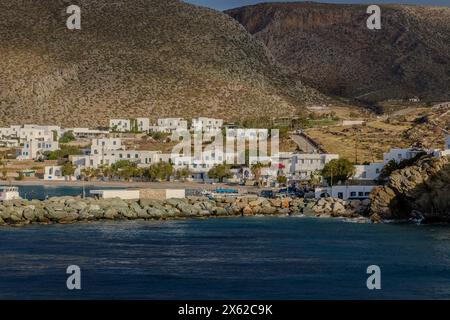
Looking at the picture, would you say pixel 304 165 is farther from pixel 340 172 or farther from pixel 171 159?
pixel 171 159

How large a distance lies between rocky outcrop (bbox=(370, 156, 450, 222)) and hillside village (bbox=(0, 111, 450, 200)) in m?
4.61

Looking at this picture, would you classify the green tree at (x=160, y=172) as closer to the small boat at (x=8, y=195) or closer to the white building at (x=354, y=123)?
the white building at (x=354, y=123)

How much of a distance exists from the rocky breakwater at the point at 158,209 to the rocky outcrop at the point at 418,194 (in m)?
A: 3.61

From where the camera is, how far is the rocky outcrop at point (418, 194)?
190 ft

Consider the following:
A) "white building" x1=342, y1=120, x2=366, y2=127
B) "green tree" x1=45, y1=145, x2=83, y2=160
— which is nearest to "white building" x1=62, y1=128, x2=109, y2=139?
"green tree" x1=45, y1=145, x2=83, y2=160

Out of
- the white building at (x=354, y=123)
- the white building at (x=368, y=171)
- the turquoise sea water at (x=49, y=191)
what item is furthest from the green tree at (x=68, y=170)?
the white building at (x=368, y=171)

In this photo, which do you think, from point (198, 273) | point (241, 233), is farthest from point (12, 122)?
point (198, 273)

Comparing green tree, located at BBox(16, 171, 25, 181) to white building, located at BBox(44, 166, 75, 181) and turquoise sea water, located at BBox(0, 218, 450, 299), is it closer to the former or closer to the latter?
white building, located at BBox(44, 166, 75, 181)

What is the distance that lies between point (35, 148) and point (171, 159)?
18.7 metres

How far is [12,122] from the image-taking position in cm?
13288

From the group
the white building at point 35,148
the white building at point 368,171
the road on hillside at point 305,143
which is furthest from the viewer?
the white building at point 35,148

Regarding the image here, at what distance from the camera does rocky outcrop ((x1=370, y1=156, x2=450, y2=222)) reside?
57906mm
